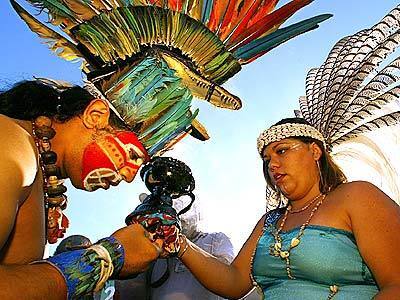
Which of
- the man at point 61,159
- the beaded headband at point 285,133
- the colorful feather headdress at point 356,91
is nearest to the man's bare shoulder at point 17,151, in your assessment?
the man at point 61,159

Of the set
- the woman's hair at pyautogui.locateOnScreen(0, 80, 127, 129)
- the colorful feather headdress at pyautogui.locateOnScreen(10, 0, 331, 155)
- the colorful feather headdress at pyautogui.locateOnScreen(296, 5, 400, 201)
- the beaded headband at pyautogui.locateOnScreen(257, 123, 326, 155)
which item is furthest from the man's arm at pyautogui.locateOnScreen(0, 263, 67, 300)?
the colorful feather headdress at pyautogui.locateOnScreen(296, 5, 400, 201)

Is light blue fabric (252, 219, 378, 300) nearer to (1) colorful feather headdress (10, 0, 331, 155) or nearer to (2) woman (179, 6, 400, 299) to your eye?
(2) woman (179, 6, 400, 299)

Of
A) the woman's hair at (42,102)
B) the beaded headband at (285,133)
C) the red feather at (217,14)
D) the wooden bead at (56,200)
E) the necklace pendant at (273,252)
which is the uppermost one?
the red feather at (217,14)

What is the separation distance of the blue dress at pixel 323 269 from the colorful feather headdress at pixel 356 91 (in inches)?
32.1

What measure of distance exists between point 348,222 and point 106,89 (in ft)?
3.80

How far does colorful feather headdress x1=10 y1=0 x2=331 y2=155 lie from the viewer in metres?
2.19

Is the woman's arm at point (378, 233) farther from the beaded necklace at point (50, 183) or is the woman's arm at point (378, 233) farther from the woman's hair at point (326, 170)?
the beaded necklace at point (50, 183)

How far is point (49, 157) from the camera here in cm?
181

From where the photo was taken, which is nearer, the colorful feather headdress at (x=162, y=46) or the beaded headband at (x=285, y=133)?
the colorful feather headdress at (x=162, y=46)

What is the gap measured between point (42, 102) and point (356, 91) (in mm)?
2047

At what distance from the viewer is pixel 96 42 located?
2340 millimetres

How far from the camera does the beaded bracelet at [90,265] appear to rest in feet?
4.75

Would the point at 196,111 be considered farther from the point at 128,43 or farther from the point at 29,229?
the point at 29,229

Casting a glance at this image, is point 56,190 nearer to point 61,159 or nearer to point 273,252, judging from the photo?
point 61,159
